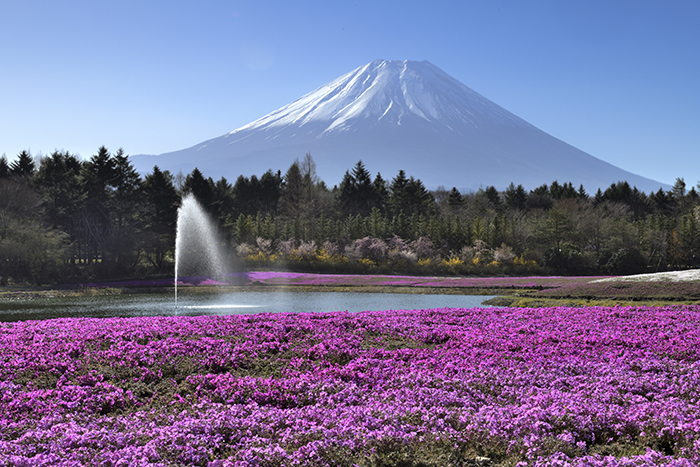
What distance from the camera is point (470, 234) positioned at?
5412 centimetres

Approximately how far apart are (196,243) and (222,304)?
87.7ft

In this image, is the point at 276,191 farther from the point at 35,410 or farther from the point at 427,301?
the point at 35,410

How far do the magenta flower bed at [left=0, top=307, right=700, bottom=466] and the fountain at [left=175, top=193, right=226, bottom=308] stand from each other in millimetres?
35308

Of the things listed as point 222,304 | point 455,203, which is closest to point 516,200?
point 455,203

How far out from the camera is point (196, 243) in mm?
51625

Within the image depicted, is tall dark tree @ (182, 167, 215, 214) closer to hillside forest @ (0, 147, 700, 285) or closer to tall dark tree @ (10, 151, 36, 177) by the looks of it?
hillside forest @ (0, 147, 700, 285)

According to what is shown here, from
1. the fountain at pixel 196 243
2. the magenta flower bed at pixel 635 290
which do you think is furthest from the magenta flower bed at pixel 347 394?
the fountain at pixel 196 243

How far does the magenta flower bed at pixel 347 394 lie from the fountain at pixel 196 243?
116 feet

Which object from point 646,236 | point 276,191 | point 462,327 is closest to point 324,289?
point 462,327

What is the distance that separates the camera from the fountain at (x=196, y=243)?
47.5m

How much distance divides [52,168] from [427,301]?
40282mm

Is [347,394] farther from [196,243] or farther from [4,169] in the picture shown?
[4,169]

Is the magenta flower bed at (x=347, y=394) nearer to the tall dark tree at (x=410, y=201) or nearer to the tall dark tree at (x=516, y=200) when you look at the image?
the tall dark tree at (x=410, y=201)

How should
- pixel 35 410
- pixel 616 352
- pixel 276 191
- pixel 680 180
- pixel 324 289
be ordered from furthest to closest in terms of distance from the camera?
pixel 680 180 → pixel 276 191 → pixel 324 289 → pixel 616 352 → pixel 35 410
